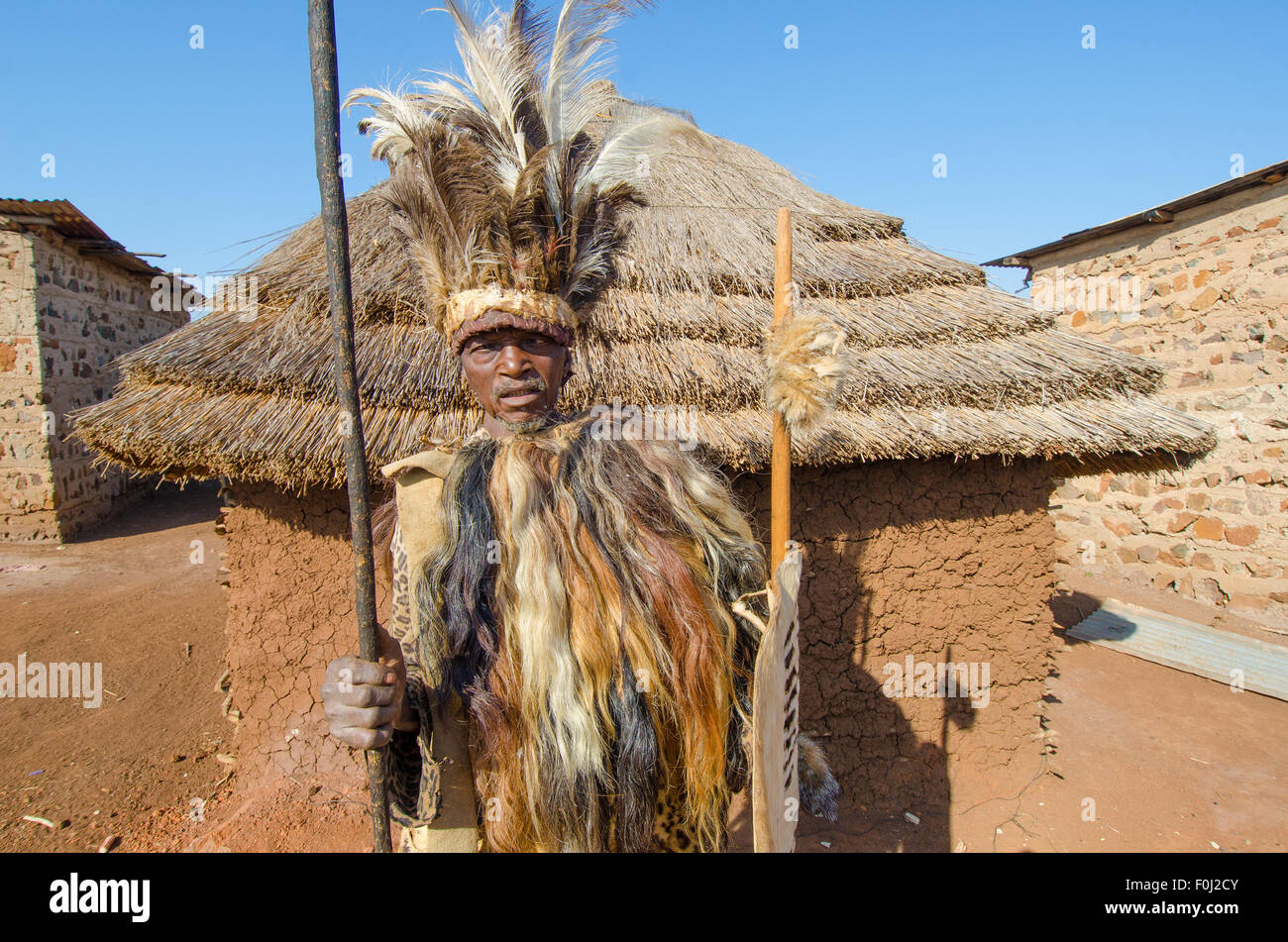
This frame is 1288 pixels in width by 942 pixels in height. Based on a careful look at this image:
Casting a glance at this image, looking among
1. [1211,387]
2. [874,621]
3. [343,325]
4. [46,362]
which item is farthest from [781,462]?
[46,362]

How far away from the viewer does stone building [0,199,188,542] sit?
7.86m

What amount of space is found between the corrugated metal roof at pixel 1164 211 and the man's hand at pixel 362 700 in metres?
8.84

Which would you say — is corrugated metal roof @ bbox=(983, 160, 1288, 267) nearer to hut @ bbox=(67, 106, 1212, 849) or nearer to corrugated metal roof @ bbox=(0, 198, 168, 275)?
hut @ bbox=(67, 106, 1212, 849)

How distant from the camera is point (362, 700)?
1195 millimetres

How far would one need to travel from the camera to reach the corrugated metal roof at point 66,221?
7.52 metres

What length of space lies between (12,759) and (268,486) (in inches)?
120

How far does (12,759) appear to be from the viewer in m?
4.38

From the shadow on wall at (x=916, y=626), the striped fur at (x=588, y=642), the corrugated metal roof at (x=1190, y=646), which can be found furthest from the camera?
the corrugated metal roof at (x=1190, y=646)

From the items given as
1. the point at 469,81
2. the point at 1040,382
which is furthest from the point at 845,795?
the point at 469,81

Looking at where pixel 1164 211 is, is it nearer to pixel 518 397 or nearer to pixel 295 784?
pixel 518 397

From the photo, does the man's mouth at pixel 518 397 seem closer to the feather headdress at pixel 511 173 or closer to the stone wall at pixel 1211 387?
the feather headdress at pixel 511 173

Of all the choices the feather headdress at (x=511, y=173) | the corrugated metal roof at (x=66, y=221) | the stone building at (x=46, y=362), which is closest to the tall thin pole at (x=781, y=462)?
the feather headdress at (x=511, y=173)

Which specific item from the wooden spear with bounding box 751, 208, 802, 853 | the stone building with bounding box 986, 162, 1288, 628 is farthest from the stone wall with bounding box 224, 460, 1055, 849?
the stone building with bounding box 986, 162, 1288, 628
